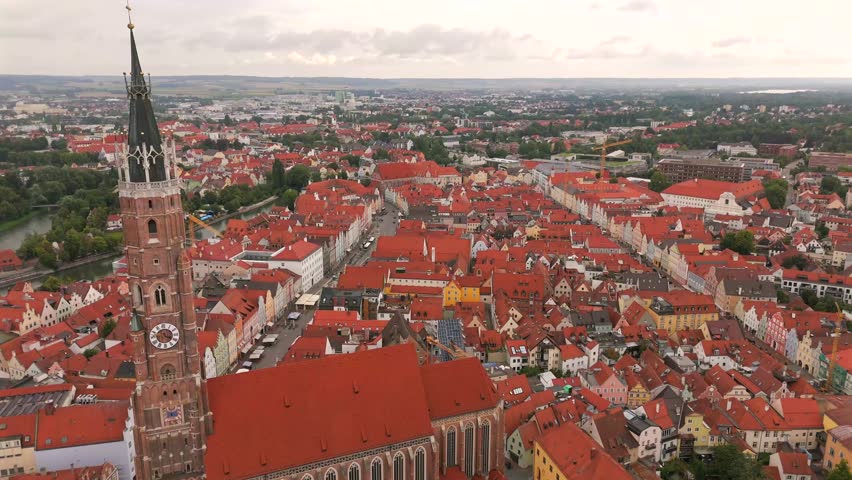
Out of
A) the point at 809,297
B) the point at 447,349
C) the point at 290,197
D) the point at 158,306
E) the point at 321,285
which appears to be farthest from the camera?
the point at 290,197

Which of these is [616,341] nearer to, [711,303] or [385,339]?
[711,303]

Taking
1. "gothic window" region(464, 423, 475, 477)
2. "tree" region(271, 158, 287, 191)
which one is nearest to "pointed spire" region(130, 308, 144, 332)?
"gothic window" region(464, 423, 475, 477)

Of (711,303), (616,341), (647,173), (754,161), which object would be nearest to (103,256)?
(616,341)

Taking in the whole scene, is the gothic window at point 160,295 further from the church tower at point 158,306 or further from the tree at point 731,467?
the tree at point 731,467

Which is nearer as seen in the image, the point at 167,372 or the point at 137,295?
the point at 137,295

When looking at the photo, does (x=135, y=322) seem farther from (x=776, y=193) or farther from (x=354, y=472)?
(x=776, y=193)

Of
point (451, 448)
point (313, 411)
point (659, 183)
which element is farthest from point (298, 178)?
point (313, 411)

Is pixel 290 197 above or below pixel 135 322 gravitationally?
below

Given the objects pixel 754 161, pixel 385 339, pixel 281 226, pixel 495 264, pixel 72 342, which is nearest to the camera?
pixel 385 339

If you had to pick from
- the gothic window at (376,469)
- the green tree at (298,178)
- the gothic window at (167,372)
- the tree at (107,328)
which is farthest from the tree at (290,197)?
the gothic window at (167,372)
